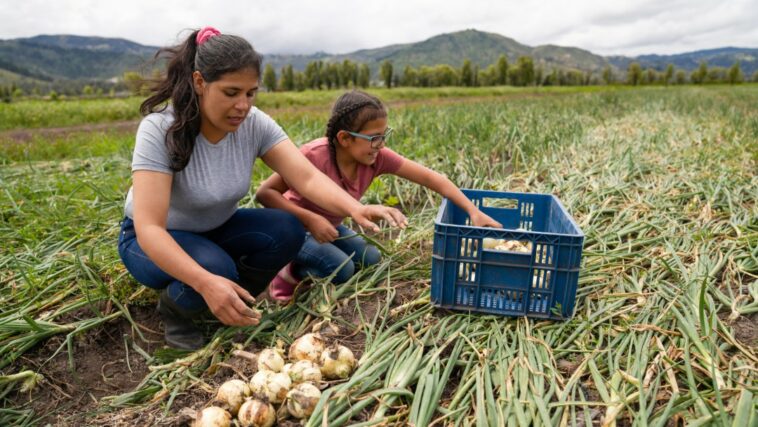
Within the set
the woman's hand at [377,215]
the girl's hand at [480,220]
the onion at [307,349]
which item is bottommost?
the onion at [307,349]

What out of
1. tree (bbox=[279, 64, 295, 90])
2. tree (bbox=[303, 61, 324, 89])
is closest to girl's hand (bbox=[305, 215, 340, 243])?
tree (bbox=[279, 64, 295, 90])

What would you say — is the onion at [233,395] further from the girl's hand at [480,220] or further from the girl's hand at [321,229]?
the girl's hand at [480,220]

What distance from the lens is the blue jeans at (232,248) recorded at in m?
1.66

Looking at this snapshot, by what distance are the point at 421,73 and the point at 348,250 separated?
41.3 m

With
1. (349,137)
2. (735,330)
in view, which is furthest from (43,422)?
(735,330)

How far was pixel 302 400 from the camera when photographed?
4.00 feet

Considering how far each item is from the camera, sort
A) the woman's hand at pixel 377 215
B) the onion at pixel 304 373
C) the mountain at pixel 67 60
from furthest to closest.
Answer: the mountain at pixel 67 60 < the woman's hand at pixel 377 215 < the onion at pixel 304 373

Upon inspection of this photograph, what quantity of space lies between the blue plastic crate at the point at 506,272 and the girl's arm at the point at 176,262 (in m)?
0.67

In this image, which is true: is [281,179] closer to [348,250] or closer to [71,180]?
[348,250]

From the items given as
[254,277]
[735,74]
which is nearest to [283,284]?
[254,277]

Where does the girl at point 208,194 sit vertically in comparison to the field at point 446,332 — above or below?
above

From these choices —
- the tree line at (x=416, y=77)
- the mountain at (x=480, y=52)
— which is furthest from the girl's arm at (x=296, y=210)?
the mountain at (x=480, y=52)

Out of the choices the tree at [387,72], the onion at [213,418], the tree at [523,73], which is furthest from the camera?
the tree at [523,73]

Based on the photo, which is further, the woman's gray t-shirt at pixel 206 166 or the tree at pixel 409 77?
the tree at pixel 409 77
